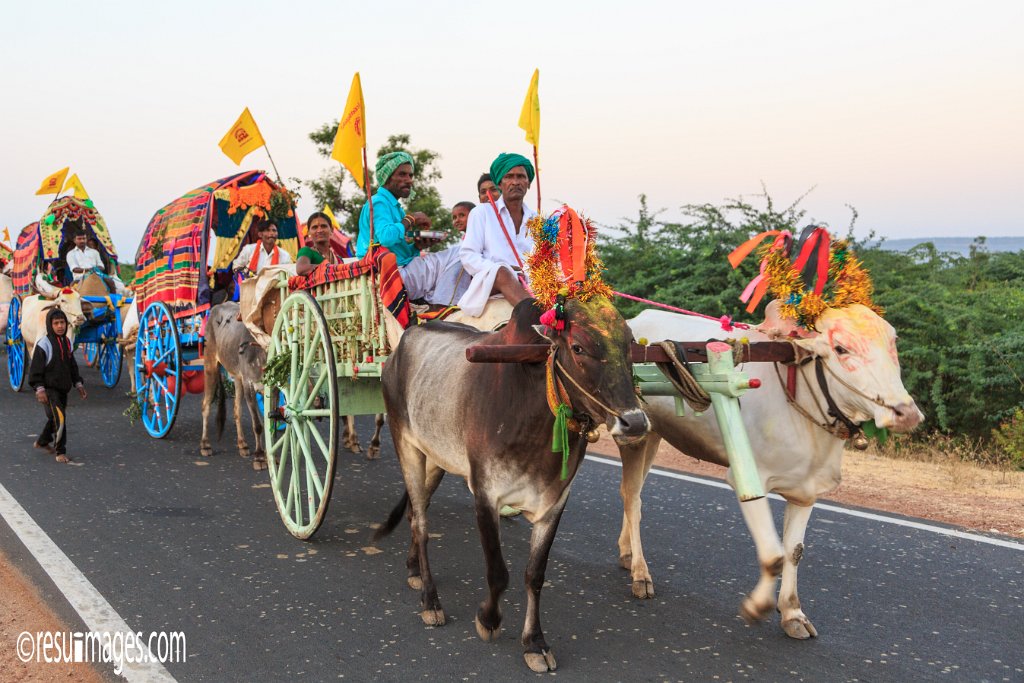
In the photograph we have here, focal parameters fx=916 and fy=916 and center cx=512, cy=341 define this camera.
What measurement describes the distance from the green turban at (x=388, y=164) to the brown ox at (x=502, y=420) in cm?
176

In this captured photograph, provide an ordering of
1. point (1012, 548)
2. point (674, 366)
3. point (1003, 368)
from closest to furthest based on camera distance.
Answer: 1. point (674, 366)
2. point (1012, 548)
3. point (1003, 368)

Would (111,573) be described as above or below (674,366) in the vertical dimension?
below

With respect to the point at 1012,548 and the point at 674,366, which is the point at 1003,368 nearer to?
the point at 1012,548

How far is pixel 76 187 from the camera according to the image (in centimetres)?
1617

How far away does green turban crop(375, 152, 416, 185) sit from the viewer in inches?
267

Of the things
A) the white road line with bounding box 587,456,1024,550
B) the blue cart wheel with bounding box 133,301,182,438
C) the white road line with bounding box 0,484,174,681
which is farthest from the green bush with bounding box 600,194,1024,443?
the white road line with bounding box 0,484,174,681

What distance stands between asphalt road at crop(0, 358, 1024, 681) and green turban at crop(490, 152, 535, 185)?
249 cm

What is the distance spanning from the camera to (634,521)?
559 cm

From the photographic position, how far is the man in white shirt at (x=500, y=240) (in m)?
5.58

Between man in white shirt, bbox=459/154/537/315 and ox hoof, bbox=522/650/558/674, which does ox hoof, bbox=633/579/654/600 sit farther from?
man in white shirt, bbox=459/154/537/315

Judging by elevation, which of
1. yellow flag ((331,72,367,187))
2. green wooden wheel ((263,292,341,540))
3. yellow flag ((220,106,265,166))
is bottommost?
green wooden wheel ((263,292,341,540))

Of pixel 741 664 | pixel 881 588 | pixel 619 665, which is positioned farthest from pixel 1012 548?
pixel 619 665

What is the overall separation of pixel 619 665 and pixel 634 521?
1332 millimetres

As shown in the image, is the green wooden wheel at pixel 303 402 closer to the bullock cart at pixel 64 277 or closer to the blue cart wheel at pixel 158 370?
the blue cart wheel at pixel 158 370
